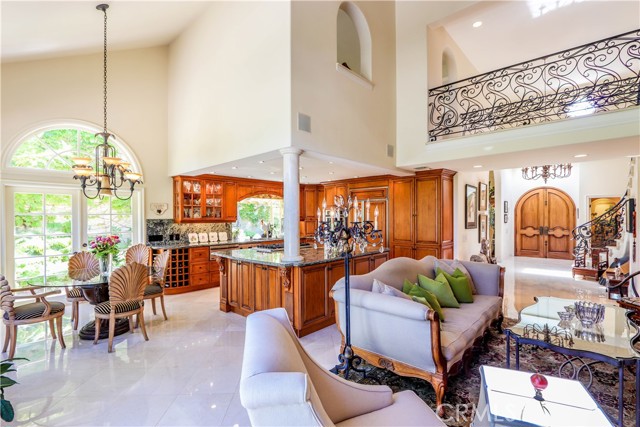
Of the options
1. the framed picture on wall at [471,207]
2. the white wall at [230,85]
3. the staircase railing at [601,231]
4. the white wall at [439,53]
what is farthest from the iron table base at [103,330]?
the staircase railing at [601,231]

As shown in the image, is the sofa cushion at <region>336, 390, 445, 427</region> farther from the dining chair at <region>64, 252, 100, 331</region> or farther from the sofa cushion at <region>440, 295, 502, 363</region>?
the dining chair at <region>64, 252, 100, 331</region>

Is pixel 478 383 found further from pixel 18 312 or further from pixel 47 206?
pixel 47 206

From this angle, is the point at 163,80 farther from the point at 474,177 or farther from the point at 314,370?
the point at 474,177

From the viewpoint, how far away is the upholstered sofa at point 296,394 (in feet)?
3.02

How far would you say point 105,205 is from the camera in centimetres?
602

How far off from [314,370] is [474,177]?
293 inches

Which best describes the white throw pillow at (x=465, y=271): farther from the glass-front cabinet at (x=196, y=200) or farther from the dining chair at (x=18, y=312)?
the glass-front cabinet at (x=196, y=200)

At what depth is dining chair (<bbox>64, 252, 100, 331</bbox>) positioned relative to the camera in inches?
159

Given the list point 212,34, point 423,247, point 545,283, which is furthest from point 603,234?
point 212,34

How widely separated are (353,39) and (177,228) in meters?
5.93

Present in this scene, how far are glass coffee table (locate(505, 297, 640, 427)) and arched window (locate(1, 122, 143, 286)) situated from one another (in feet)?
21.3

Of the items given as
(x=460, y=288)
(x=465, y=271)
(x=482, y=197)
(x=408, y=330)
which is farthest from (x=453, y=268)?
(x=482, y=197)

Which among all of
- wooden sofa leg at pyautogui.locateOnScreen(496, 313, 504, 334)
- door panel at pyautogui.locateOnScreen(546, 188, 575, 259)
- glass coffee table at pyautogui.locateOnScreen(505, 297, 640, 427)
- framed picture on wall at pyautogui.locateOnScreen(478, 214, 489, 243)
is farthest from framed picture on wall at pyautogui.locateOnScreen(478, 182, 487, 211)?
glass coffee table at pyautogui.locateOnScreen(505, 297, 640, 427)

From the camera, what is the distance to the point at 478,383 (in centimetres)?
275
